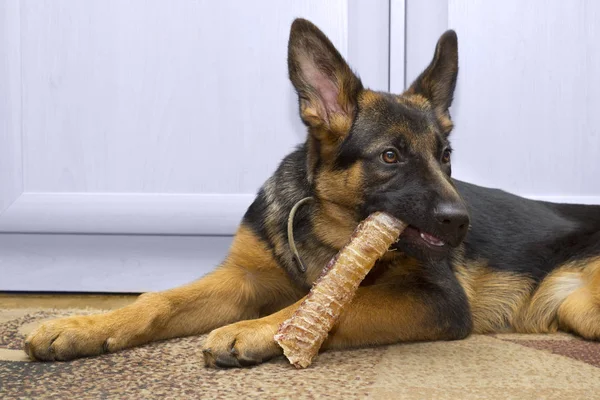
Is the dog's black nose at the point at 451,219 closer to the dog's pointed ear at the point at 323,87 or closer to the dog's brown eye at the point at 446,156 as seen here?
the dog's brown eye at the point at 446,156

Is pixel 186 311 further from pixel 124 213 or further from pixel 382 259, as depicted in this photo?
pixel 124 213

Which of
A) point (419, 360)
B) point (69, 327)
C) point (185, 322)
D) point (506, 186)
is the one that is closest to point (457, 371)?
point (419, 360)

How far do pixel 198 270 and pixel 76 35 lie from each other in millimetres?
1287

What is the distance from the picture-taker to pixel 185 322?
238 centimetres

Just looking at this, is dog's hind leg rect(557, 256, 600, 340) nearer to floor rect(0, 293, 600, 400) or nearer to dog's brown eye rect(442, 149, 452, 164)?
floor rect(0, 293, 600, 400)

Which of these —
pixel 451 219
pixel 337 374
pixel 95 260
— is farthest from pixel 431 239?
pixel 95 260

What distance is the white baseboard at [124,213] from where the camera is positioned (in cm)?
342

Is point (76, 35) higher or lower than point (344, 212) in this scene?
higher

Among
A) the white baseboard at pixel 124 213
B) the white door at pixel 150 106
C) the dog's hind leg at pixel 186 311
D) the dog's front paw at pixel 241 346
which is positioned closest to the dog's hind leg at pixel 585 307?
the dog's hind leg at pixel 186 311

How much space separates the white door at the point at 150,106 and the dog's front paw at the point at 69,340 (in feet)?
4.52

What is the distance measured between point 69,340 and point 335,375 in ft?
2.50

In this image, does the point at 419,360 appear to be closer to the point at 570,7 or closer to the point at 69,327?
the point at 69,327

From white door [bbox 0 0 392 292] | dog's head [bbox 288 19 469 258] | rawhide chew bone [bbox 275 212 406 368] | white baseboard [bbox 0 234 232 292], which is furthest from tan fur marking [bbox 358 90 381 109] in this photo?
white baseboard [bbox 0 234 232 292]

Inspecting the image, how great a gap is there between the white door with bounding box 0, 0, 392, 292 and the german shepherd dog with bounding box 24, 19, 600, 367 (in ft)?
2.56
